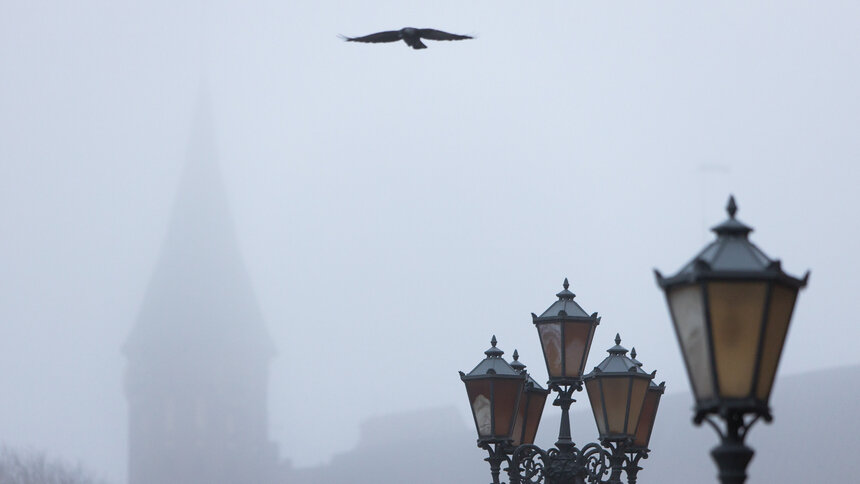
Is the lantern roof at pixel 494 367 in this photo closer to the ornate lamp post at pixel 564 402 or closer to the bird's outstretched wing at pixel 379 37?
the ornate lamp post at pixel 564 402

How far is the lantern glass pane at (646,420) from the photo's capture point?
427 inches

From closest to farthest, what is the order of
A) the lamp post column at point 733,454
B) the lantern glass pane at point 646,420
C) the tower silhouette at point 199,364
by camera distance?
the lamp post column at point 733,454 → the lantern glass pane at point 646,420 → the tower silhouette at point 199,364

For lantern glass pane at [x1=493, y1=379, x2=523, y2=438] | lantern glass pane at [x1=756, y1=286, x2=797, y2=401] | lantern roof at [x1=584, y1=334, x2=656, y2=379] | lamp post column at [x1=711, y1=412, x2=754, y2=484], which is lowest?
lamp post column at [x1=711, y1=412, x2=754, y2=484]

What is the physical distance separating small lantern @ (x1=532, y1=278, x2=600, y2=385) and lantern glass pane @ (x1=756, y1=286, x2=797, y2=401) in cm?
520

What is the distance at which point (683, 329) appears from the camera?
18.2ft

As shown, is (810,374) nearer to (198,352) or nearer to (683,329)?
(683,329)

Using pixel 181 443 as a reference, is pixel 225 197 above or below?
above

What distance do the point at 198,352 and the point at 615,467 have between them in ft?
334

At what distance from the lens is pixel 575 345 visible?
1086 cm

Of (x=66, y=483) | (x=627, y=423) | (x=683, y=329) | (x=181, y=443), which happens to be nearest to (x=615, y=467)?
(x=627, y=423)

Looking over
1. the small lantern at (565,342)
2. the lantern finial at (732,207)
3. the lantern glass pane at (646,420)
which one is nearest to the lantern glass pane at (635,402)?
the lantern glass pane at (646,420)

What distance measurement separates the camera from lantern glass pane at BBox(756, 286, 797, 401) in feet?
17.9

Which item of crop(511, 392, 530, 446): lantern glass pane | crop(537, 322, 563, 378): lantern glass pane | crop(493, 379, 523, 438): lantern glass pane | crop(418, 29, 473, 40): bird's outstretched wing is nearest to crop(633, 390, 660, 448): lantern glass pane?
crop(537, 322, 563, 378): lantern glass pane

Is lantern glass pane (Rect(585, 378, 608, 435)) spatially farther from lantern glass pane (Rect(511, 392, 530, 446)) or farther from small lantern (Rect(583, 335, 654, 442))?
lantern glass pane (Rect(511, 392, 530, 446))
